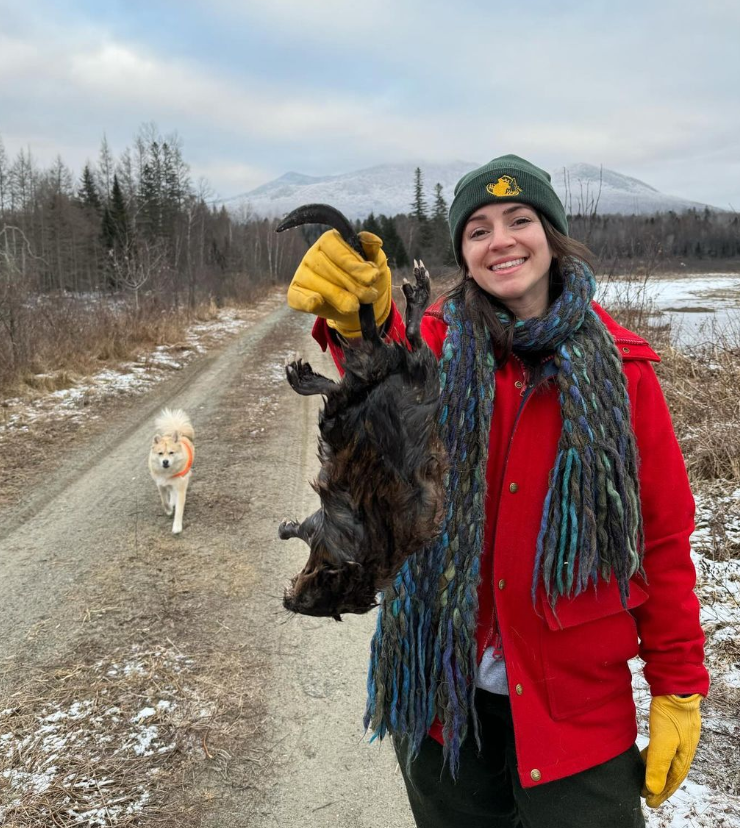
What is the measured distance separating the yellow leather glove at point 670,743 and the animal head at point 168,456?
205 inches

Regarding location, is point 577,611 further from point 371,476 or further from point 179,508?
point 179,508

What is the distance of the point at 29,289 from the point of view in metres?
13.0

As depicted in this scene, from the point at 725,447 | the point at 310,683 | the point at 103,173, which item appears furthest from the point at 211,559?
the point at 103,173

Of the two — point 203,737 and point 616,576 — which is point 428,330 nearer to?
point 616,576

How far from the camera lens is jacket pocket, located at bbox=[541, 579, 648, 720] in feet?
5.26

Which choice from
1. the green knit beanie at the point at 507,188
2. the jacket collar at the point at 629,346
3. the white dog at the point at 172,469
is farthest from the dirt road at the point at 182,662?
the green knit beanie at the point at 507,188

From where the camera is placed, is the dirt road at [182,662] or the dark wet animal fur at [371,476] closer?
the dark wet animal fur at [371,476]

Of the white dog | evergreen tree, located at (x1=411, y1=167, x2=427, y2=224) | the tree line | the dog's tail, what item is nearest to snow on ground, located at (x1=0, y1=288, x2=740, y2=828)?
the white dog

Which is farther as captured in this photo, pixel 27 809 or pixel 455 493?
pixel 27 809

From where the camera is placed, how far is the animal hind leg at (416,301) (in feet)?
4.31

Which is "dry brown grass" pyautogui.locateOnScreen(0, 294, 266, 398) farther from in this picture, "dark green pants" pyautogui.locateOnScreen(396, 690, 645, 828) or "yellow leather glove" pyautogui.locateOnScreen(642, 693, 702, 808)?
"yellow leather glove" pyautogui.locateOnScreen(642, 693, 702, 808)

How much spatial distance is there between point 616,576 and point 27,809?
3.02m

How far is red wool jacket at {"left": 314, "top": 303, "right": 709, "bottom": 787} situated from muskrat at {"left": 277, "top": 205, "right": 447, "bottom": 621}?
306 millimetres

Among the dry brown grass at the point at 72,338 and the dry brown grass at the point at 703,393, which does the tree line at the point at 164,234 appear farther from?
the dry brown grass at the point at 703,393
